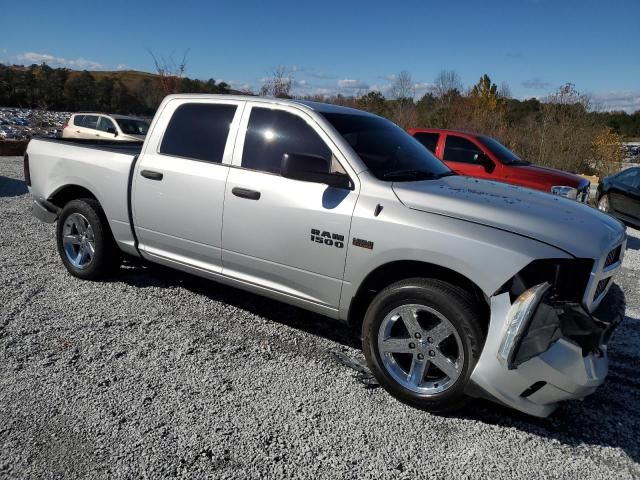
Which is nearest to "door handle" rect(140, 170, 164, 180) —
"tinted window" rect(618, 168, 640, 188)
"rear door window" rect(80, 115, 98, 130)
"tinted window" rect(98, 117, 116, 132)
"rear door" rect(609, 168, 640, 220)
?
"rear door" rect(609, 168, 640, 220)

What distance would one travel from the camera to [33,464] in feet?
7.86

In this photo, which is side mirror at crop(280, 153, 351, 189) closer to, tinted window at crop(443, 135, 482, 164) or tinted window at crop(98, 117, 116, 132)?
tinted window at crop(443, 135, 482, 164)

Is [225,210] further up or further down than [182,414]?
further up

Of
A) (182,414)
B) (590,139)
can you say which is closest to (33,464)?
(182,414)

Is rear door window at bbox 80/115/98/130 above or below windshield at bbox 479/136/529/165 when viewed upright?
below

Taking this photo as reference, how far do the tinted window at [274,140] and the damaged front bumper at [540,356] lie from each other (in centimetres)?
174

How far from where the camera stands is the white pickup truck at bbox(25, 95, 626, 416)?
2668 mm

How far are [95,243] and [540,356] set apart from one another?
13.2ft

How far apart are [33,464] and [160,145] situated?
8.91ft

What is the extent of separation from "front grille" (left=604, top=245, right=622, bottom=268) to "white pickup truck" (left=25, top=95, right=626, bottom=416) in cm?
2

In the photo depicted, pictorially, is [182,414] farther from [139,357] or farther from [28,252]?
[28,252]

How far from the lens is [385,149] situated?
12.5 ft

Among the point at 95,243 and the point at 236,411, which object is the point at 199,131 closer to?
the point at 95,243

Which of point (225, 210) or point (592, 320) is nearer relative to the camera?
point (592, 320)
